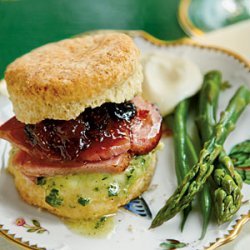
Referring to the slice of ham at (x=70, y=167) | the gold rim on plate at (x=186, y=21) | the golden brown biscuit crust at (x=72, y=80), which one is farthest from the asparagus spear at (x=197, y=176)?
the gold rim on plate at (x=186, y=21)

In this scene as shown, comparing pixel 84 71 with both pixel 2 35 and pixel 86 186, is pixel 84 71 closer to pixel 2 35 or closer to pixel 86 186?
pixel 86 186

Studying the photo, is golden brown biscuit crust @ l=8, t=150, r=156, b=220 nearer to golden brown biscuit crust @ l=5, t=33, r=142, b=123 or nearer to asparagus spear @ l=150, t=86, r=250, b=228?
asparagus spear @ l=150, t=86, r=250, b=228

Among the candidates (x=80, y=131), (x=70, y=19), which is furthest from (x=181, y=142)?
(x=70, y=19)

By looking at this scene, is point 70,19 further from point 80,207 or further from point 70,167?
point 80,207

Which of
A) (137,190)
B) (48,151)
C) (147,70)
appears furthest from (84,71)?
(147,70)


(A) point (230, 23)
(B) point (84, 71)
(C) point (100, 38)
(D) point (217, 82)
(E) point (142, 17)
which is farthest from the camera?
(E) point (142, 17)
